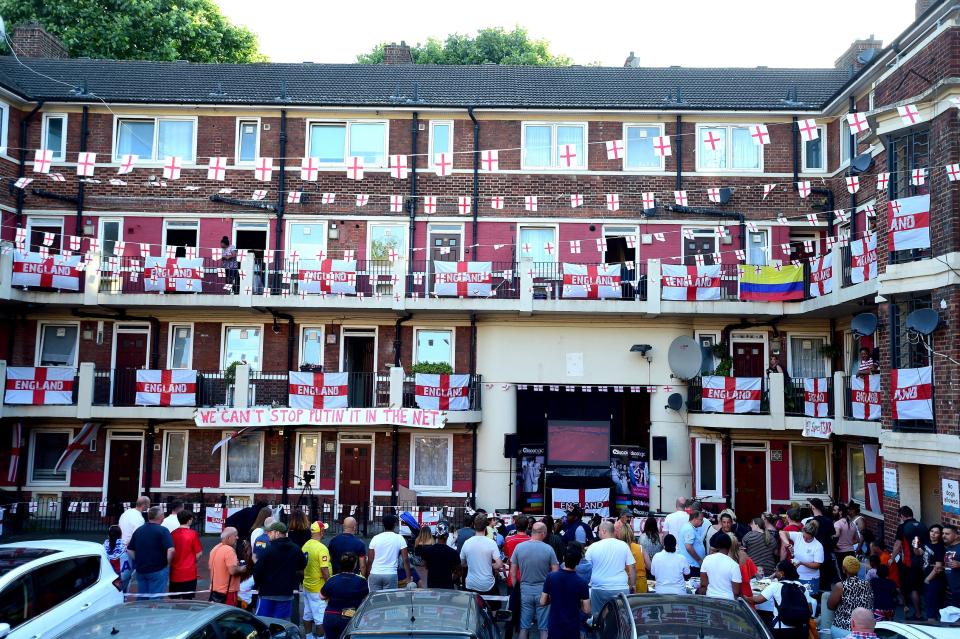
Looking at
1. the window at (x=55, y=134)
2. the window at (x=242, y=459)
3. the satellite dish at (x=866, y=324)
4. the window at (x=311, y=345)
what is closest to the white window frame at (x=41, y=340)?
the window at (x=55, y=134)

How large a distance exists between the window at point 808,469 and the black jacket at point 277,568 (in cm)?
1661

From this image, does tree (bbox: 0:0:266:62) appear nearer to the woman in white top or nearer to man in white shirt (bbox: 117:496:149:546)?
man in white shirt (bbox: 117:496:149:546)

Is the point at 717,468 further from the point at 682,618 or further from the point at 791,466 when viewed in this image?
the point at 682,618

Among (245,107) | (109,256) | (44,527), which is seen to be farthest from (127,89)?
(44,527)

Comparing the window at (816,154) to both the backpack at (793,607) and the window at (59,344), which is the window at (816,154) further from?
the window at (59,344)

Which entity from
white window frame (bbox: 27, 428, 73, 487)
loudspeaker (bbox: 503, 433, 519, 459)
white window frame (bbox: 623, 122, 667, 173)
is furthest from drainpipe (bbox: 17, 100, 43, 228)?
white window frame (bbox: 623, 122, 667, 173)

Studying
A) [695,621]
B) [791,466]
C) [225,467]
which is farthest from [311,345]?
[695,621]

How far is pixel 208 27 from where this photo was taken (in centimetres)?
3916

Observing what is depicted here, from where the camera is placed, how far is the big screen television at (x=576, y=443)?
2177 cm

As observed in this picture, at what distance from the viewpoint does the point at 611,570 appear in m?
10.4

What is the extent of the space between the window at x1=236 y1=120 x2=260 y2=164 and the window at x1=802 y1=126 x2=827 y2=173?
15602 mm

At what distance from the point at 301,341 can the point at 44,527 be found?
8140 mm

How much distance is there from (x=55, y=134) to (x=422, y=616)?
69.1 feet

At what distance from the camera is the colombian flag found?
2133 centimetres
